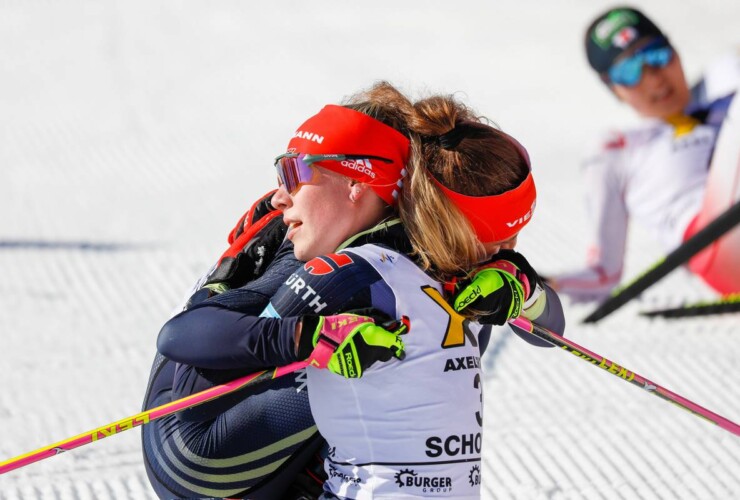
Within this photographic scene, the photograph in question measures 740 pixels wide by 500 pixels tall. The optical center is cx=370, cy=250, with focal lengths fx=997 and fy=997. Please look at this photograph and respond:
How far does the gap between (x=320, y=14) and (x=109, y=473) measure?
5580mm

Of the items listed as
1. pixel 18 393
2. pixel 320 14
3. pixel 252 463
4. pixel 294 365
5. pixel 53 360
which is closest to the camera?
pixel 294 365

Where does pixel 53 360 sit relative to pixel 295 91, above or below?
below

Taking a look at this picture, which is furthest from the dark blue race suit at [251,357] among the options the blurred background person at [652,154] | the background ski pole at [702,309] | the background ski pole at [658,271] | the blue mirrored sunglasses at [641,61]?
the blue mirrored sunglasses at [641,61]

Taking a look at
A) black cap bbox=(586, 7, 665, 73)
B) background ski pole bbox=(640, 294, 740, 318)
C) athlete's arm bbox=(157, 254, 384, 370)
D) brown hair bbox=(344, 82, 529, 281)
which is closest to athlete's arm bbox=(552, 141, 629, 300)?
background ski pole bbox=(640, 294, 740, 318)

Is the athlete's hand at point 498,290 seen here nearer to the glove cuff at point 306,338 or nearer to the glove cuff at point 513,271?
the glove cuff at point 513,271

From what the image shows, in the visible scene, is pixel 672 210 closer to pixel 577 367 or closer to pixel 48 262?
pixel 577 367

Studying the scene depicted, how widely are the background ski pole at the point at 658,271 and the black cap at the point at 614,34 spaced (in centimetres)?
89

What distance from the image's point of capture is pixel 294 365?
1929 millimetres

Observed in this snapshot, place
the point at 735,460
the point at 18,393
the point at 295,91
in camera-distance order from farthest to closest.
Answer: the point at 295,91, the point at 18,393, the point at 735,460

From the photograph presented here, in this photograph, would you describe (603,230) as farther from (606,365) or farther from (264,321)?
(264,321)

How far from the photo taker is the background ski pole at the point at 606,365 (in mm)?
2359

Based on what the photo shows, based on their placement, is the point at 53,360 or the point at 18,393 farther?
the point at 53,360

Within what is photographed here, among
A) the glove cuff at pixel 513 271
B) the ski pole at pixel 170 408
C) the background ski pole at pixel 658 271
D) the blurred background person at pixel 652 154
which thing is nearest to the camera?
the ski pole at pixel 170 408

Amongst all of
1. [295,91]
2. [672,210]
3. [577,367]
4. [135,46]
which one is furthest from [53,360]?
[135,46]
